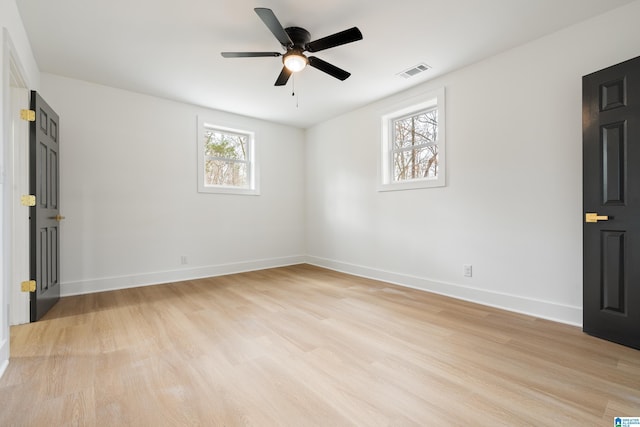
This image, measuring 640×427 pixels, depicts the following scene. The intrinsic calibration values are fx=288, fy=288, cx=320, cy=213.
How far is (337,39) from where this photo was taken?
234cm

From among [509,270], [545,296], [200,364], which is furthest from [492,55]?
[200,364]

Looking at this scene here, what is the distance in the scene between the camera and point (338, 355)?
2.05 m

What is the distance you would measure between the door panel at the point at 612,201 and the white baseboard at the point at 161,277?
430 centimetres

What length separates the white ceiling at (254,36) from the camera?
2352mm

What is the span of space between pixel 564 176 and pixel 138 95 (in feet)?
16.9

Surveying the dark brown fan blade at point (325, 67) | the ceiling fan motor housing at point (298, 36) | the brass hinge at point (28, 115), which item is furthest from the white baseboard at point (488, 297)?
the brass hinge at point (28, 115)

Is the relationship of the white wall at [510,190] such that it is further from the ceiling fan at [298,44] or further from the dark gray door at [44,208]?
the dark gray door at [44,208]

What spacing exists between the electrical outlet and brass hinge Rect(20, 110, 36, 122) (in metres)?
4.66

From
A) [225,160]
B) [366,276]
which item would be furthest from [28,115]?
[366,276]

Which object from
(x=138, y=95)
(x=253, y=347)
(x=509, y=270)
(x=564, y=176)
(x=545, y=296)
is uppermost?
(x=138, y=95)

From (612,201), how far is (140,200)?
202 inches

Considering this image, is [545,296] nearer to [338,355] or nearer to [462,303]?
[462,303]

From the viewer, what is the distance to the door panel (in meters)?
2.13

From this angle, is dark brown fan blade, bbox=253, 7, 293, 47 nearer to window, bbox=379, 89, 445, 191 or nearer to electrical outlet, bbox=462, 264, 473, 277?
window, bbox=379, 89, 445, 191
